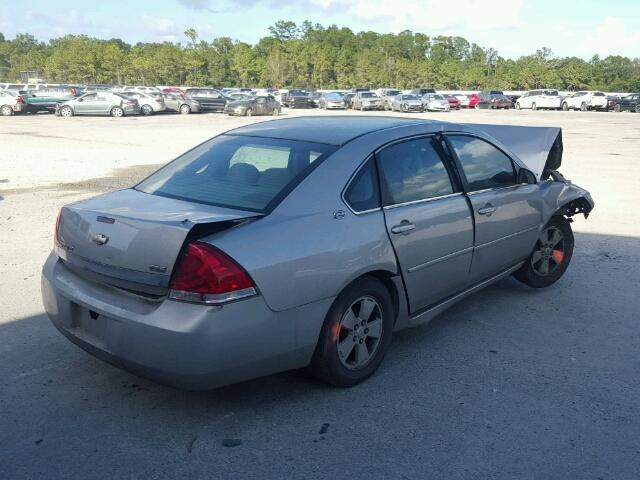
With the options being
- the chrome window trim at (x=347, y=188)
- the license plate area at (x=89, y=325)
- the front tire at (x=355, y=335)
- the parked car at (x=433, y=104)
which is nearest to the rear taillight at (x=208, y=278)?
the license plate area at (x=89, y=325)

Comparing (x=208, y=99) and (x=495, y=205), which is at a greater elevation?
(x=495, y=205)

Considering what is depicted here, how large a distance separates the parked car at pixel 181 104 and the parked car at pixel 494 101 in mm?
27912

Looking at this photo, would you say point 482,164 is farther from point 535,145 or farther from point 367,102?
point 367,102

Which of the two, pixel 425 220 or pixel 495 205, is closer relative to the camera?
pixel 425 220

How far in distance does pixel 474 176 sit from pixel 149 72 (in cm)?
10255

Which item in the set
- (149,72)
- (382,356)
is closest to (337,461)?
(382,356)

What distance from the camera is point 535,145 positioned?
6.55m

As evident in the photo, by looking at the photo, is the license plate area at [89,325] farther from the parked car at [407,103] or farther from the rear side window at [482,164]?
the parked car at [407,103]

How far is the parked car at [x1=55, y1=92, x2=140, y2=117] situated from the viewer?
36.9 metres

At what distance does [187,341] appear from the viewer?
3135 millimetres

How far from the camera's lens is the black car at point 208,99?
140ft

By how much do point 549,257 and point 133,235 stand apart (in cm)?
399

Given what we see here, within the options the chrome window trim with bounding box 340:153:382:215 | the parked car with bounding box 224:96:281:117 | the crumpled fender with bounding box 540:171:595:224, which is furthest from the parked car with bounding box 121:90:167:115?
the chrome window trim with bounding box 340:153:382:215

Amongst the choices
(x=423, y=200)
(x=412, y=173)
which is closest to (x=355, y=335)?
(x=423, y=200)
